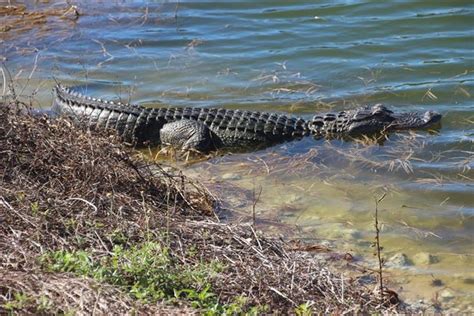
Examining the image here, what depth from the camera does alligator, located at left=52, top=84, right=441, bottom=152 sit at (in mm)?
8562

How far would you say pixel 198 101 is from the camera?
9703mm

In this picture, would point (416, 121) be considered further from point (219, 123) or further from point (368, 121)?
point (219, 123)

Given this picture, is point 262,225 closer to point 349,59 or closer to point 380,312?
point 380,312

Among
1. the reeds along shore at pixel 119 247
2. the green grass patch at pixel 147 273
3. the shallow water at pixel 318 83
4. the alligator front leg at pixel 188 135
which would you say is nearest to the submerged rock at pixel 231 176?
the shallow water at pixel 318 83

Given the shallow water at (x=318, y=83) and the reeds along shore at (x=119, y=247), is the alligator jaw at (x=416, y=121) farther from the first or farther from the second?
the reeds along shore at (x=119, y=247)

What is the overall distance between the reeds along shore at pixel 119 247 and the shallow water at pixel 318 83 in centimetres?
102

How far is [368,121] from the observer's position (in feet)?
28.8

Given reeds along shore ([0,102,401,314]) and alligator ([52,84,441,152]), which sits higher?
reeds along shore ([0,102,401,314])

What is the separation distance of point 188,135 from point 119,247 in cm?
405

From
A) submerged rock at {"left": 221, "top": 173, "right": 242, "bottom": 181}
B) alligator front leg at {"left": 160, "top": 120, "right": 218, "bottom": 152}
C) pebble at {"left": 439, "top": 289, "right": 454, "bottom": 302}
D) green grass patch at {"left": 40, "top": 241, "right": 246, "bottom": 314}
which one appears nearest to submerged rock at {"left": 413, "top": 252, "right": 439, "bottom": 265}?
pebble at {"left": 439, "top": 289, "right": 454, "bottom": 302}

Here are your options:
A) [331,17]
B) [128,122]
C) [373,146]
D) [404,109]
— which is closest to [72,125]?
[128,122]

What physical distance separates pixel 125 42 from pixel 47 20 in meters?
1.66

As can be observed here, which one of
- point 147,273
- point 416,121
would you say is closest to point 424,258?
point 147,273

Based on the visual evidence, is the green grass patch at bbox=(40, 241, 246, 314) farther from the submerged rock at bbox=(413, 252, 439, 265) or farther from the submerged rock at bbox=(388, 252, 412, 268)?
the submerged rock at bbox=(413, 252, 439, 265)
